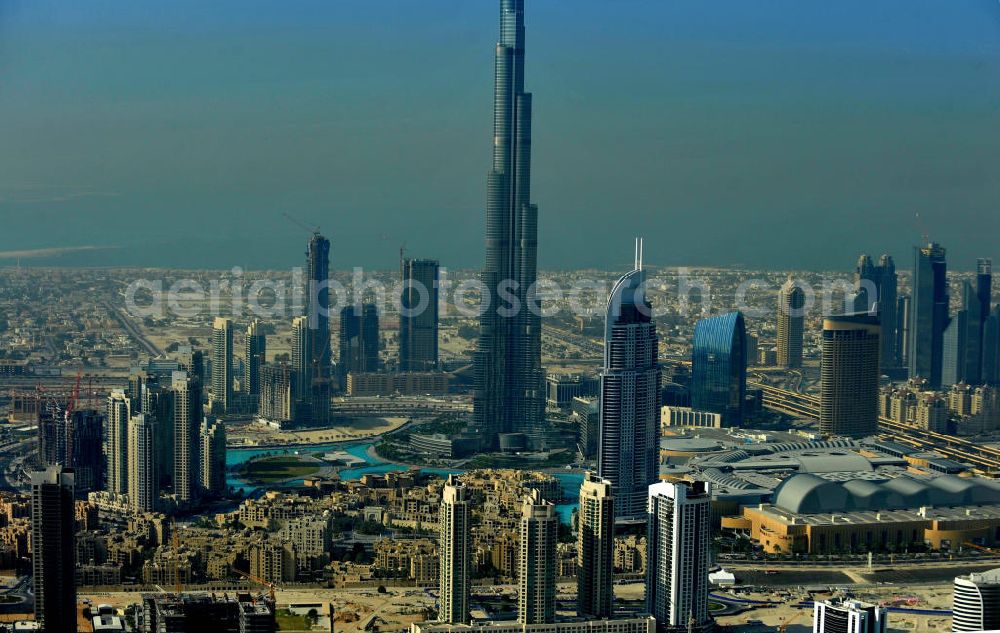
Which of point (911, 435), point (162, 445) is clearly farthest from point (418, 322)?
point (162, 445)

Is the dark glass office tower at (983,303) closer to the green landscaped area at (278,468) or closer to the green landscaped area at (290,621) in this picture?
the green landscaped area at (278,468)

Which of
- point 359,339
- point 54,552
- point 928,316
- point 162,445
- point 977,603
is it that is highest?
point 928,316

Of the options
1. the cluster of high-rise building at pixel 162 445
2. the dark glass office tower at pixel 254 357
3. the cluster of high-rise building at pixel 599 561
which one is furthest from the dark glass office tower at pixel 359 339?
the cluster of high-rise building at pixel 599 561

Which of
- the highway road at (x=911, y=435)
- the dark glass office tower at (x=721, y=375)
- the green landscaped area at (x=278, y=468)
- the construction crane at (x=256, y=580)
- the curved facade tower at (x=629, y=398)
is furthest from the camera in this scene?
the dark glass office tower at (x=721, y=375)

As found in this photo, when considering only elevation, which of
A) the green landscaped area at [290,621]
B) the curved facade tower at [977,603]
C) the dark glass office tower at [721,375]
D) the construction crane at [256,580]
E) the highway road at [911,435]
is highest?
the dark glass office tower at [721,375]

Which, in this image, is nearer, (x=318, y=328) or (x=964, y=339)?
(x=964, y=339)

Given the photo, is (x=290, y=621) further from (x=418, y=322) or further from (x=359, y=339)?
(x=418, y=322)

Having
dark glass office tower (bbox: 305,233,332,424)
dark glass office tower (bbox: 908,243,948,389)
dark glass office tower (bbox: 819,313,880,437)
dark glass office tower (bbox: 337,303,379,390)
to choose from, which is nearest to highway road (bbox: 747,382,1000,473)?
dark glass office tower (bbox: 819,313,880,437)
